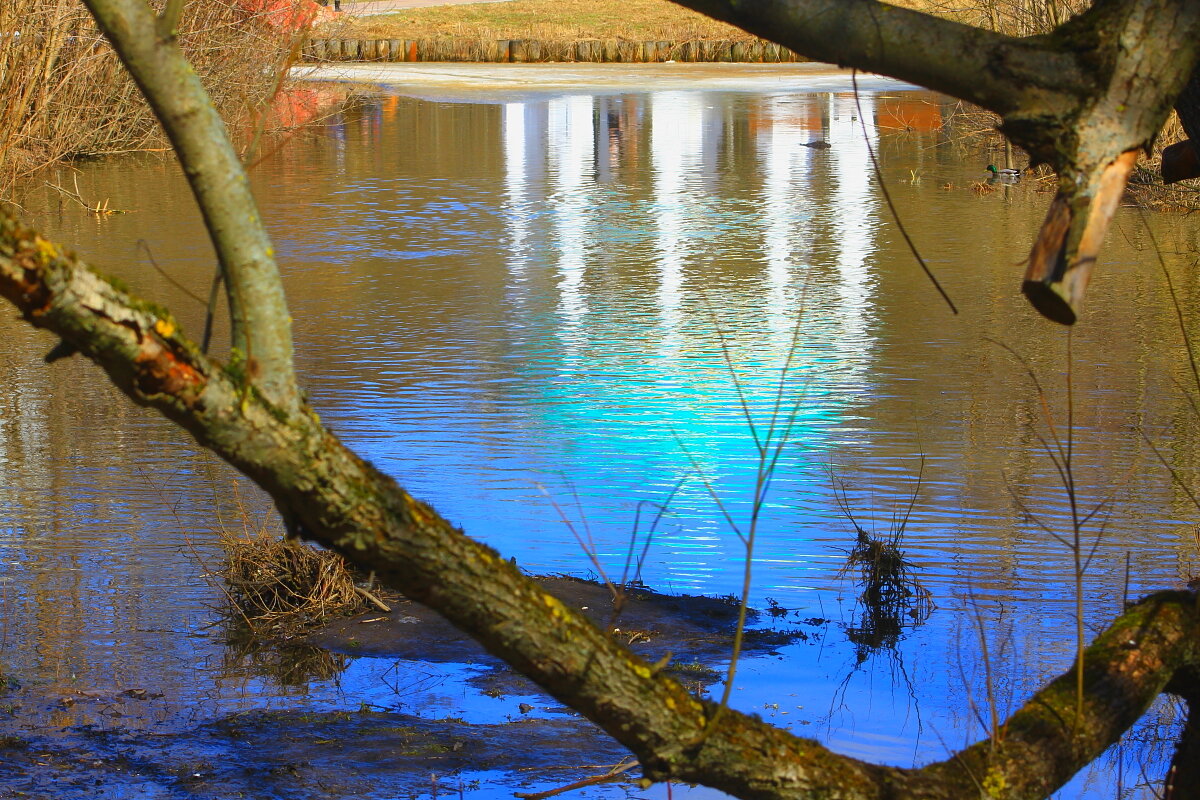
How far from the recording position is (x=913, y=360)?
8672mm

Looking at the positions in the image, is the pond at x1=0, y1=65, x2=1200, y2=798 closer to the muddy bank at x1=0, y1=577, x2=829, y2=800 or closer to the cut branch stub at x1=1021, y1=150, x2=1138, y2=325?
the muddy bank at x1=0, y1=577, x2=829, y2=800

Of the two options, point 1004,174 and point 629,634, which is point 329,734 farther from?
point 1004,174

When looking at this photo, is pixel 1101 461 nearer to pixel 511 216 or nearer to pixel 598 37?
pixel 511 216

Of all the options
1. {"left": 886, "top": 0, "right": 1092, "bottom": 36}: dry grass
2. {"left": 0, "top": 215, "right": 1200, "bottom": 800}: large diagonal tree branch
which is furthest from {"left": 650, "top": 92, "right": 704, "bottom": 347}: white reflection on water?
{"left": 0, "top": 215, "right": 1200, "bottom": 800}: large diagonal tree branch

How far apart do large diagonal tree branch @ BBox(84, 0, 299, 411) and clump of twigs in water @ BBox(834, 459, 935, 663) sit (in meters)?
3.38

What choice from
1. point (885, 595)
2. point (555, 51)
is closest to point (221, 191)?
point (885, 595)

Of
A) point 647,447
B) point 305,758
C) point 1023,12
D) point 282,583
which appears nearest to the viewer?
point 305,758

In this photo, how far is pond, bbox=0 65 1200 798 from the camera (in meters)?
4.36

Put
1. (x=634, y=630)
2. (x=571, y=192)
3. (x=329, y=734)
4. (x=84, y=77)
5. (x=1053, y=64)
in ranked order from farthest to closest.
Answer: (x=84, y=77)
(x=571, y=192)
(x=634, y=630)
(x=329, y=734)
(x=1053, y=64)

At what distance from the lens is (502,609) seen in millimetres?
2080

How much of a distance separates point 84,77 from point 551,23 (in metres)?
29.9

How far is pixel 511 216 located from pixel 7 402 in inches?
262

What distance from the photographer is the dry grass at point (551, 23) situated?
1612 inches

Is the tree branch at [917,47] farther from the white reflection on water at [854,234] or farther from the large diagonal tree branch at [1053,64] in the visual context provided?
the white reflection on water at [854,234]
